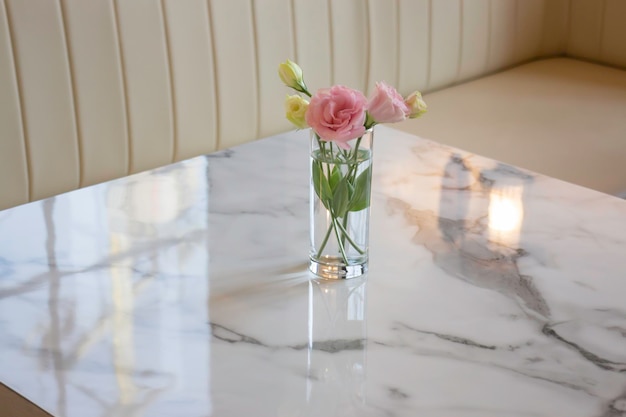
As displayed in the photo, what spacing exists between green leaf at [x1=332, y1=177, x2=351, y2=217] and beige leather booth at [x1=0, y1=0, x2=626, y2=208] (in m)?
0.84

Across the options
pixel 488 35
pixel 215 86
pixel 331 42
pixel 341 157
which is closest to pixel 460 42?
pixel 488 35

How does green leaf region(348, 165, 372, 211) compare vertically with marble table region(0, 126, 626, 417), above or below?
above

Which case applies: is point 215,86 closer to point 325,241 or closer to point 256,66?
point 256,66

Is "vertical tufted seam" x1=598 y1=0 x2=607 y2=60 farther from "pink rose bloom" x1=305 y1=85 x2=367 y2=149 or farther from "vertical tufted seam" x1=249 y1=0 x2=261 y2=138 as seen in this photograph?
"pink rose bloom" x1=305 y1=85 x2=367 y2=149

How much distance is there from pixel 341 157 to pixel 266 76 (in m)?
1.01

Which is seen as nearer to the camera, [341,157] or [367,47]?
[341,157]

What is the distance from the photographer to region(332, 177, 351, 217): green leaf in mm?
1058

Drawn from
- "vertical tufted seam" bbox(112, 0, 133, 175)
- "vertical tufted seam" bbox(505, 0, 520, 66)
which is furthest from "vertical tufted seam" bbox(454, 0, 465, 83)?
"vertical tufted seam" bbox(112, 0, 133, 175)

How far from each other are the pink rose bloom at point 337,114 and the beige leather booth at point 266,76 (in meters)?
0.86

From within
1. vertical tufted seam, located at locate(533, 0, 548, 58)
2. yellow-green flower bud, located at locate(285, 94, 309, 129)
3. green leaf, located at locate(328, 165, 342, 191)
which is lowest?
vertical tufted seam, located at locate(533, 0, 548, 58)

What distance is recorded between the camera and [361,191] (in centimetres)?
107

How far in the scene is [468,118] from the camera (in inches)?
88.4

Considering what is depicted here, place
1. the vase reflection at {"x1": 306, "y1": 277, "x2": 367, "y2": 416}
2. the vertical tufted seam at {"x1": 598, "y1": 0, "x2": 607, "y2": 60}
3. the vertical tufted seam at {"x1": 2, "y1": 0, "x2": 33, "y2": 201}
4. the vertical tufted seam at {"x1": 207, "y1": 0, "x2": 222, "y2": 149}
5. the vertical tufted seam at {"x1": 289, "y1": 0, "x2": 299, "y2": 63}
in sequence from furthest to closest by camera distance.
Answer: the vertical tufted seam at {"x1": 598, "y1": 0, "x2": 607, "y2": 60} → the vertical tufted seam at {"x1": 289, "y1": 0, "x2": 299, "y2": 63} → the vertical tufted seam at {"x1": 207, "y1": 0, "x2": 222, "y2": 149} → the vertical tufted seam at {"x1": 2, "y1": 0, "x2": 33, "y2": 201} → the vase reflection at {"x1": 306, "y1": 277, "x2": 367, "y2": 416}

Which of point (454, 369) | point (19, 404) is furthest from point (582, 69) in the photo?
point (19, 404)
